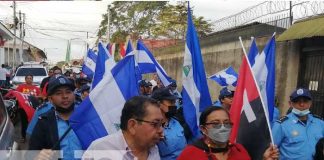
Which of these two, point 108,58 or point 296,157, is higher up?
point 108,58

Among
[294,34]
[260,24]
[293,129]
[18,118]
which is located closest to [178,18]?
[260,24]

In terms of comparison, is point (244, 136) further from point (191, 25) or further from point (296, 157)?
point (191, 25)

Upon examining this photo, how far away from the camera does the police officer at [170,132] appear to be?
3.95 metres

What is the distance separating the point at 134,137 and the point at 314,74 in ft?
24.5

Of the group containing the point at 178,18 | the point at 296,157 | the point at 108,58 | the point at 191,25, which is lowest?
the point at 296,157

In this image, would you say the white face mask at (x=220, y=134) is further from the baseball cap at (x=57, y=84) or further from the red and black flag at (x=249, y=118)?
the baseball cap at (x=57, y=84)

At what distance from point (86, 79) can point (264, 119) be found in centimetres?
562

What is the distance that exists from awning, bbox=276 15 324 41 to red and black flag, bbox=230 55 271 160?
476cm

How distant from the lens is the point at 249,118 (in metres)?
3.70

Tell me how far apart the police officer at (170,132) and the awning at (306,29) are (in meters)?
4.71

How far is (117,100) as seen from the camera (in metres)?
3.67

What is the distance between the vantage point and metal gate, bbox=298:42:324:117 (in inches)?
356

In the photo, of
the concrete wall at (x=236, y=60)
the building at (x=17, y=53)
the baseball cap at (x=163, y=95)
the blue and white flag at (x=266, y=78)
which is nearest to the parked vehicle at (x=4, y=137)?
the baseball cap at (x=163, y=95)

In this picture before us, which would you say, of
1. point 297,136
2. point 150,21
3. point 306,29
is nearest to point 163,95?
point 297,136
